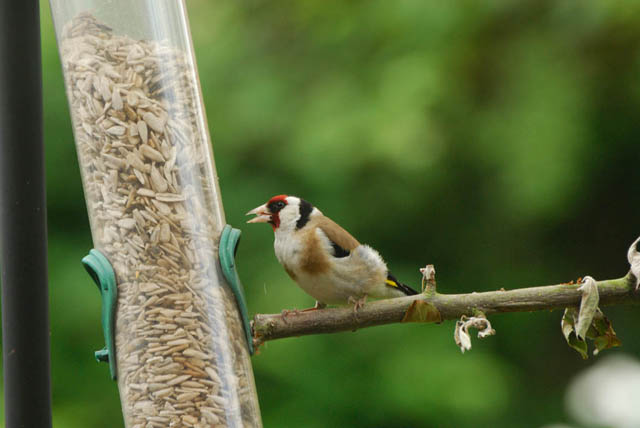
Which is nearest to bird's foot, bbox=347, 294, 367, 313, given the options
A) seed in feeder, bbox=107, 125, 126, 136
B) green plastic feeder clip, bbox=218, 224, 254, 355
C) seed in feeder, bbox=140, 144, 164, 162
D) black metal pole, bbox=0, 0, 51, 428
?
green plastic feeder clip, bbox=218, 224, 254, 355

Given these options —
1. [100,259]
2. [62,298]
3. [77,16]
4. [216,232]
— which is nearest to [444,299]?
[216,232]

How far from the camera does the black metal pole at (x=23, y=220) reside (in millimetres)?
1438

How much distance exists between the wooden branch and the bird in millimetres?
711

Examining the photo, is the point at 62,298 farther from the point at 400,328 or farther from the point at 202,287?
the point at 202,287

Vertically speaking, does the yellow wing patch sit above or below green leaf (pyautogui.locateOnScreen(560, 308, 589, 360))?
above

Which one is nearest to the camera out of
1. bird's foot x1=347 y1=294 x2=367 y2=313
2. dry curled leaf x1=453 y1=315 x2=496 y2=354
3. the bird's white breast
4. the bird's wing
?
dry curled leaf x1=453 y1=315 x2=496 y2=354

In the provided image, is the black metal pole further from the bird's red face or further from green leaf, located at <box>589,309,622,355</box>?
the bird's red face

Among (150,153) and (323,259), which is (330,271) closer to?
(323,259)

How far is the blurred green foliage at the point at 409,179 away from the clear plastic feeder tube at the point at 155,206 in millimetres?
1630

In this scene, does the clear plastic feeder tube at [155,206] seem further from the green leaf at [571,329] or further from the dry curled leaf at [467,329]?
the green leaf at [571,329]

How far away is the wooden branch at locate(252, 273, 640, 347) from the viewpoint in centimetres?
203

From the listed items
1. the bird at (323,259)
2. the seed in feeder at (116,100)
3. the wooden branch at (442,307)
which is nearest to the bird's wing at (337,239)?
the bird at (323,259)

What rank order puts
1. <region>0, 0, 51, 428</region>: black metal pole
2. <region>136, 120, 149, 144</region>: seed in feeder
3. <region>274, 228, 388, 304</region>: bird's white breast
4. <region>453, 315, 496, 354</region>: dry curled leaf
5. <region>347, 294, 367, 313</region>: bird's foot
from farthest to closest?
<region>274, 228, 388, 304</region>: bird's white breast < <region>347, 294, 367, 313</region>: bird's foot < <region>136, 120, 149, 144</region>: seed in feeder < <region>453, 315, 496, 354</region>: dry curled leaf < <region>0, 0, 51, 428</region>: black metal pole

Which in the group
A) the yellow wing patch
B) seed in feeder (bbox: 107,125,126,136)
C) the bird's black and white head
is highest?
the bird's black and white head
